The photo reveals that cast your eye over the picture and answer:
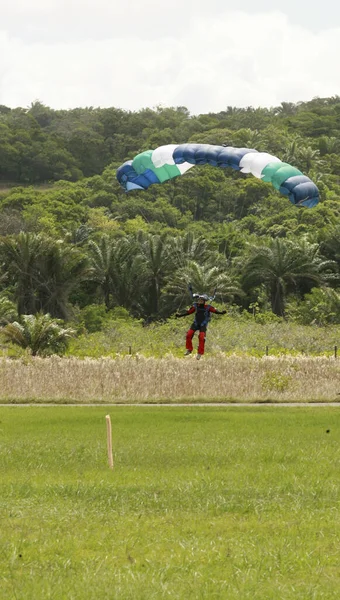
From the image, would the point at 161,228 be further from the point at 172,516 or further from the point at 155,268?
the point at 172,516

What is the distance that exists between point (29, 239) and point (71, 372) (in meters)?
30.0

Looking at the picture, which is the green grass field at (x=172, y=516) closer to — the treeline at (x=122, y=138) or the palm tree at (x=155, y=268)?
the palm tree at (x=155, y=268)

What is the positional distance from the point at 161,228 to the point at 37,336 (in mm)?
45888

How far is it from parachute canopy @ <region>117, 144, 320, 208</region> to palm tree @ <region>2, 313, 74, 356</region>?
10.7 m

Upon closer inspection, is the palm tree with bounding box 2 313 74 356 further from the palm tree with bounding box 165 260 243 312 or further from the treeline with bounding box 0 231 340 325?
the palm tree with bounding box 165 260 243 312

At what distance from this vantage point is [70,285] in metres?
53.8

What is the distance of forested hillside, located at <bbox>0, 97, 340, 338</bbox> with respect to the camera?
178ft

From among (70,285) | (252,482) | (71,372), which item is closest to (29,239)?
(70,285)

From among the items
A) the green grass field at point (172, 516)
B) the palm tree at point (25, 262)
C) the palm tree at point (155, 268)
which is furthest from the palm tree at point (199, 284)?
the green grass field at point (172, 516)

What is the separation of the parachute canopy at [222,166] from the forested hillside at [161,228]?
10022mm

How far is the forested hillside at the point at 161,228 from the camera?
5438 centimetres

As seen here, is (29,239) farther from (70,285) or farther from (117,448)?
(117,448)

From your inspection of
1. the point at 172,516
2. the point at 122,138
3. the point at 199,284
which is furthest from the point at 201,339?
the point at 122,138

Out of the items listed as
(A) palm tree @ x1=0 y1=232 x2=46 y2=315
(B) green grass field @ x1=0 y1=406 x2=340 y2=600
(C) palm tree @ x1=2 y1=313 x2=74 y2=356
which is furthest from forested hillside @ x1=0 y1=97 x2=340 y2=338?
(B) green grass field @ x1=0 y1=406 x2=340 y2=600
